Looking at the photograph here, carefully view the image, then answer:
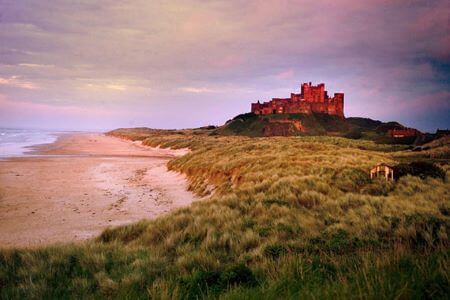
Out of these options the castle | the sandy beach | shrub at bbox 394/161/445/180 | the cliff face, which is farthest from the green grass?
the castle

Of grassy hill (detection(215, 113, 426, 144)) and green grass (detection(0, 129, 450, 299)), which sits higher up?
grassy hill (detection(215, 113, 426, 144))

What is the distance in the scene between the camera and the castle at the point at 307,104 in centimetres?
14875

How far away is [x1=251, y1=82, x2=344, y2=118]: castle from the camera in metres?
149

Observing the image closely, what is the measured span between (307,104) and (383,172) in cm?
14212

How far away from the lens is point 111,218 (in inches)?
504

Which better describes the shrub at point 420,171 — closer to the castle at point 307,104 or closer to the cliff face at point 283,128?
the cliff face at point 283,128

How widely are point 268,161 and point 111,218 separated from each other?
1042 centimetres

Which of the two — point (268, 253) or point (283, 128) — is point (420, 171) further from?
point (283, 128)

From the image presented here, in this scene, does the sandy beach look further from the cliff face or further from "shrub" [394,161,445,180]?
the cliff face

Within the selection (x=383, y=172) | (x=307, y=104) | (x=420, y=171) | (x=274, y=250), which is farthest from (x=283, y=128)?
(x=274, y=250)

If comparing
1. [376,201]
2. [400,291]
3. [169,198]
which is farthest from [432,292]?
[169,198]

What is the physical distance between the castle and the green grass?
13982 centimetres

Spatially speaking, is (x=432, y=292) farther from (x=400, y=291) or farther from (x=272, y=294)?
(x=272, y=294)

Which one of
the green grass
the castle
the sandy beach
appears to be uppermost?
the castle
